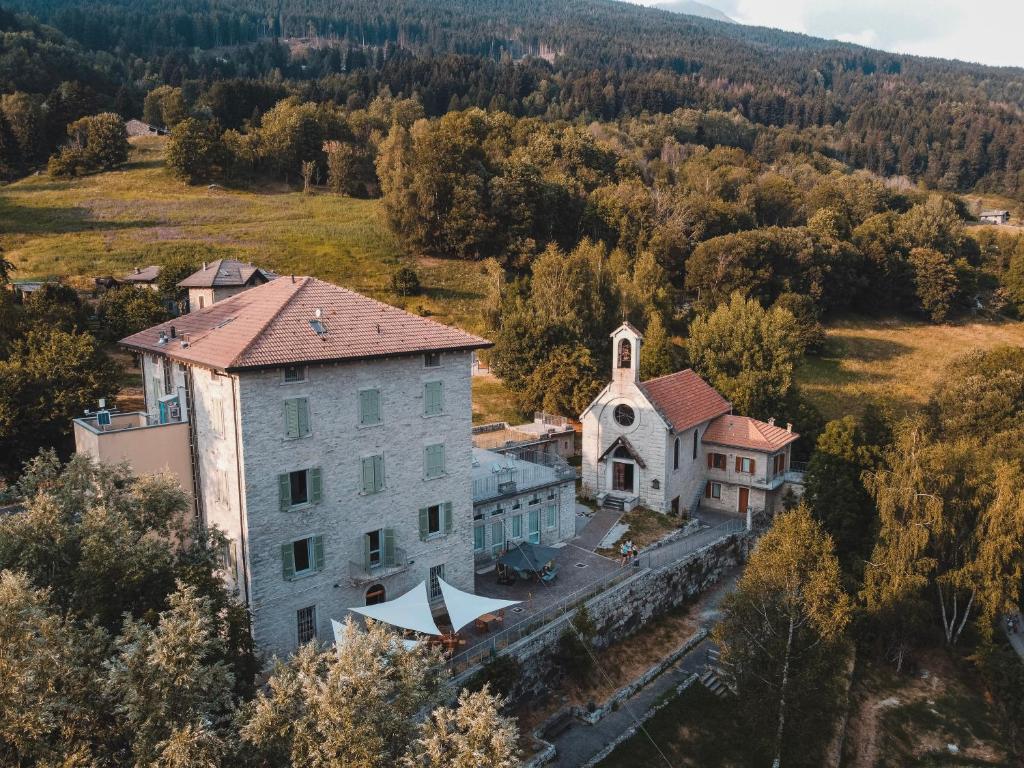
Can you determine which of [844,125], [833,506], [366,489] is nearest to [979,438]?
[833,506]

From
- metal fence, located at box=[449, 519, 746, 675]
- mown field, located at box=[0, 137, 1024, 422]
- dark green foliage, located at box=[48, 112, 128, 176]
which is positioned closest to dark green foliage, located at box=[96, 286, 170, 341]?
mown field, located at box=[0, 137, 1024, 422]

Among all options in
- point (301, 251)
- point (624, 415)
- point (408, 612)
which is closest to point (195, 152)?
point (301, 251)

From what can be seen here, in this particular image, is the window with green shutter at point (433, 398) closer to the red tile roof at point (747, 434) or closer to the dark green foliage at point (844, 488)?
the dark green foliage at point (844, 488)

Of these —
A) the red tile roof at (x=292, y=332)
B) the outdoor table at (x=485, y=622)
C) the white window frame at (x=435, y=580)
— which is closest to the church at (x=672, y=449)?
the outdoor table at (x=485, y=622)

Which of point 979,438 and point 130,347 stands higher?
point 130,347

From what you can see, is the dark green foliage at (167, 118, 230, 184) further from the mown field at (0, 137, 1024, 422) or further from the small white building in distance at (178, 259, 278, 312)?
the small white building in distance at (178, 259, 278, 312)

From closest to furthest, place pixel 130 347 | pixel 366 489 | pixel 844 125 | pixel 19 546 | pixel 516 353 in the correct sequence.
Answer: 1. pixel 19 546
2. pixel 366 489
3. pixel 130 347
4. pixel 516 353
5. pixel 844 125

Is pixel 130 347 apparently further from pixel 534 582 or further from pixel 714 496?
pixel 714 496
